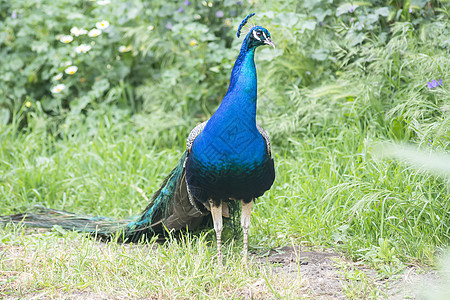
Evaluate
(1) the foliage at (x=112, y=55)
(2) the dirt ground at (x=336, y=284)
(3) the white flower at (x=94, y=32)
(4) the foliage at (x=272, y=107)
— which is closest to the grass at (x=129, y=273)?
(2) the dirt ground at (x=336, y=284)

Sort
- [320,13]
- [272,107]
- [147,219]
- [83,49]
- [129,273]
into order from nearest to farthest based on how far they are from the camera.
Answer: [129,273]
[147,219]
[320,13]
[272,107]
[83,49]

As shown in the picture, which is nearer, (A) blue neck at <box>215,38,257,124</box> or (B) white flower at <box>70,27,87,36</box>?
(A) blue neck at <box>215,38,257,124</box>

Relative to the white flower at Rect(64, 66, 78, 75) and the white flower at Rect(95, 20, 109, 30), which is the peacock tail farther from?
the white flower at Rect(95, 20, 109, 30)

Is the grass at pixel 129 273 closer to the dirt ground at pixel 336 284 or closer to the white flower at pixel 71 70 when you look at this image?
the dirt ground at pixel 336 284

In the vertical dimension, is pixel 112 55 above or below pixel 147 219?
above

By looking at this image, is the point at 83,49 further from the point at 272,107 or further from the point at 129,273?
the point at 129,273

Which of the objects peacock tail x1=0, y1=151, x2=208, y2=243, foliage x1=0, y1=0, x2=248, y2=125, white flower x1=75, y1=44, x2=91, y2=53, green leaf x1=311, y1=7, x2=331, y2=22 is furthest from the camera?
white flower x1=75, y1=44, x2=91, y2=53

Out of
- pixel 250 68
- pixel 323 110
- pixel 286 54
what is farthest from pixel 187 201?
pixel 286 54

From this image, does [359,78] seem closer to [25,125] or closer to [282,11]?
[282,11]

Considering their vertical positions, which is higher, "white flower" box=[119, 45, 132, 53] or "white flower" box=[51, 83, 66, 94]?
"white flower" box=[119, 45, 132, 53]

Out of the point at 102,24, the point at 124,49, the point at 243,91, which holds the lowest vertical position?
the point at 124,49

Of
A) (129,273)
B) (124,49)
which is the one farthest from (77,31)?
(129,273)

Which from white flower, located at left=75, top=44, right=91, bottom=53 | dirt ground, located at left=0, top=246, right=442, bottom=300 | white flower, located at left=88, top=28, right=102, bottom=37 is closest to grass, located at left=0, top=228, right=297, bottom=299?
dirt ground, located at left=0, top=246, right=442, bottom=300

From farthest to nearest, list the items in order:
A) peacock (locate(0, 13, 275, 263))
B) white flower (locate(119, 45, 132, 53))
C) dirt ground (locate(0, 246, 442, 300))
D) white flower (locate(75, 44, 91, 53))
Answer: white flower (locate(119, 45, 132, 53)), white flower (locate(75, 44, 91, 53)), peacock (locate(0, 13, 275, 263)), dirt ground (locate(0, 246, 442, 300))
